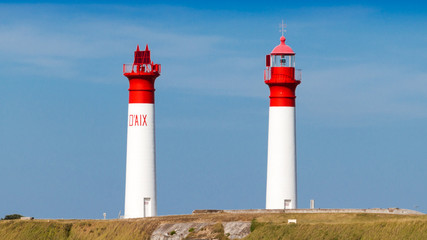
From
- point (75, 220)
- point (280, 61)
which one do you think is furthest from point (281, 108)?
point (75, 220)

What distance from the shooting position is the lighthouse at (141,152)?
86500 millimetres

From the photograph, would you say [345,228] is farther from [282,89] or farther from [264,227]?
[282,89]

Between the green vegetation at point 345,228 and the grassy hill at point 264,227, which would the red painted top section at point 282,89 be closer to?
the grassy hill at point 264,227

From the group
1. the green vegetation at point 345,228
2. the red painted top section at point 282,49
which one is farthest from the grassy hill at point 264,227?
the red painted top section at point 282,49

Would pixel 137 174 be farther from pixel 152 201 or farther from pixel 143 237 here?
pixel 143 237

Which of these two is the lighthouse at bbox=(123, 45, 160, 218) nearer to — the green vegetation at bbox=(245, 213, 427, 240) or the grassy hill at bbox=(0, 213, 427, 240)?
the grassy hill at bbox=(0, 213, 427, 240)

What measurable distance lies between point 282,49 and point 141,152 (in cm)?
1158

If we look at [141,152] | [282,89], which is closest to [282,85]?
[282,89]

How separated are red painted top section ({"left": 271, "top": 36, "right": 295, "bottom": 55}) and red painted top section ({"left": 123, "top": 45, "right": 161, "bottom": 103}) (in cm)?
780

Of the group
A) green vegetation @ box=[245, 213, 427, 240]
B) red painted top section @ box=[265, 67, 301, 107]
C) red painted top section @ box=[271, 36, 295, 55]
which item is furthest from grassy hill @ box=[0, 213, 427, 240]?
red painted top section @ box=[271, 36, 295, 55]

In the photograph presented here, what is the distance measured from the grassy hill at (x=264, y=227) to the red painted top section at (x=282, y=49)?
12.0 m

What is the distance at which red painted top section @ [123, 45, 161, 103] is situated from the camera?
86.7 m

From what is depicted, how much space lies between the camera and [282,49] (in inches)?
3484

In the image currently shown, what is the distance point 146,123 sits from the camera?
86562mm
